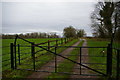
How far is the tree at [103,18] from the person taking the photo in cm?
1201

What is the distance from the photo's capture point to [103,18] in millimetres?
14336

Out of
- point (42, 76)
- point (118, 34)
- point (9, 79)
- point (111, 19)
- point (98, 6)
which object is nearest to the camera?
point (9, 79)

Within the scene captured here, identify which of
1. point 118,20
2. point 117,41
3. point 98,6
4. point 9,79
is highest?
point 98,6

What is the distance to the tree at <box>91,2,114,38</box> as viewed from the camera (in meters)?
12.0

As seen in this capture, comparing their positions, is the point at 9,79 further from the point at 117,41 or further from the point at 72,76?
the point at 117,41

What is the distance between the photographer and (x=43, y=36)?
42.5m

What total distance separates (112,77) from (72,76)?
1.46 metres

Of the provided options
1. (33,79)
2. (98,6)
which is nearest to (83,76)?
(33,79)

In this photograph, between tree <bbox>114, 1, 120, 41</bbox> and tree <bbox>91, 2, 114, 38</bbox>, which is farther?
tree <bbox>91, 2, 114, 38</bbox>

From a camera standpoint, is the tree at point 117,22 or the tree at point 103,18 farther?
the tree at point 103,18

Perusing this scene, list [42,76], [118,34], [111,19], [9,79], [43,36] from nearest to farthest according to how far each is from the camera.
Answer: [9,79] → [42,76] → [118,34] → [111,19] → [43,36]

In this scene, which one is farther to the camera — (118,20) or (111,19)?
(111,19)

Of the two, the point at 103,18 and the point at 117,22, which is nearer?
the point at 117,22

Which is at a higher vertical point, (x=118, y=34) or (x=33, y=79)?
(x=118, y=34)
